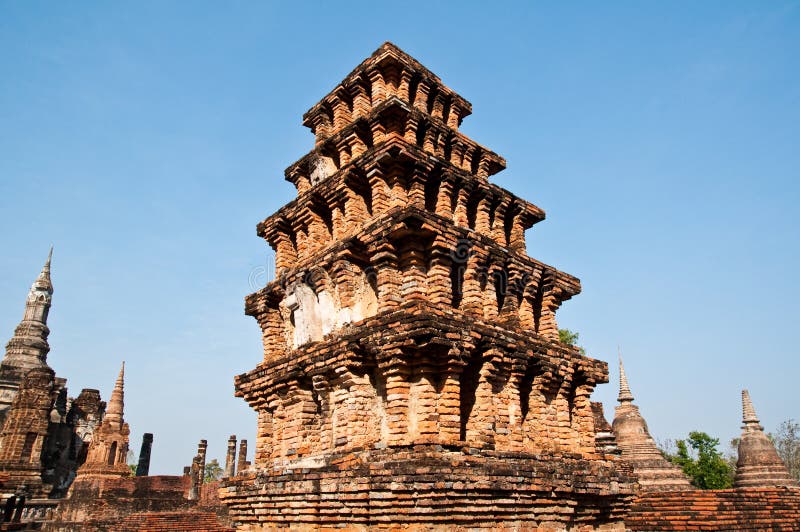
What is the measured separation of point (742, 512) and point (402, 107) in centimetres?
1183

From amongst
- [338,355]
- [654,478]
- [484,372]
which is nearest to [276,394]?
[338,355]

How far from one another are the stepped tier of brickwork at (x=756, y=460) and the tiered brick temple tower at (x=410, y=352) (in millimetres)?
21984

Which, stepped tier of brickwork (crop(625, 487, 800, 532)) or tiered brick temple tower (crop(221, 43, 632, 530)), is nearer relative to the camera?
tiered brick temple tower (crop(221, 43, 632, 530))

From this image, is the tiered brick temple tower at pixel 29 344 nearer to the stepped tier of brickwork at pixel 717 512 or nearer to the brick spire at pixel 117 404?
the brick spire at pixel 117 404

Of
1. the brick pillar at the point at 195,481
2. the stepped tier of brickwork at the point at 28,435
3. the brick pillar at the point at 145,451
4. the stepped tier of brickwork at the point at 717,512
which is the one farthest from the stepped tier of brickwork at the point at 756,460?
the brick pillar at the point at 145,451

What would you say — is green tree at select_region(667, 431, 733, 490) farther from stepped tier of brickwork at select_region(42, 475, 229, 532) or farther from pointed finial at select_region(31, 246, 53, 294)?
pointed finial at select_region(31, 246, 53, 294)

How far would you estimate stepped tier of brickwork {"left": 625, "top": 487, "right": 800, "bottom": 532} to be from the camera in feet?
40.6

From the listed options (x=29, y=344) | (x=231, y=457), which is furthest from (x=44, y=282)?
(x=231, y=457)

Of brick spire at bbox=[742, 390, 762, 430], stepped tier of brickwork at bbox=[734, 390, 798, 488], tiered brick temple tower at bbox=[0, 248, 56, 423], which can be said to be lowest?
stepped tier of brickwork at bbox=[734, 390, 798, 488]

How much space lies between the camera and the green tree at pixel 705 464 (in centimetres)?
4188

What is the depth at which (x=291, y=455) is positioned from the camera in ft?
34.4

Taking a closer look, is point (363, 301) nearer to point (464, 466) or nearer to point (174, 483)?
point (464, 466)

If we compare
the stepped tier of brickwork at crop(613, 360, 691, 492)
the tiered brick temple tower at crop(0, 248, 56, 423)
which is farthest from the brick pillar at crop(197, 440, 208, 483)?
the stepped tier of brickwork at crop(613, 360, 691, 492)

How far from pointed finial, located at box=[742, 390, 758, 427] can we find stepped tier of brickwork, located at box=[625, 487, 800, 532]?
17.6 m
